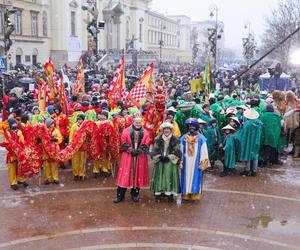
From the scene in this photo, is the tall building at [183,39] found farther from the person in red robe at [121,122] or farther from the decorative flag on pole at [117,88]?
the person in red robe at [121,122]

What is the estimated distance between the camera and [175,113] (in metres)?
11.4

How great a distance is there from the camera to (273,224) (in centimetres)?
744

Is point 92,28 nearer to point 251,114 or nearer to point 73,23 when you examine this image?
point 251,114

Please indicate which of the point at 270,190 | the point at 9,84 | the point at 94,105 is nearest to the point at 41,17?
the point at 9,84

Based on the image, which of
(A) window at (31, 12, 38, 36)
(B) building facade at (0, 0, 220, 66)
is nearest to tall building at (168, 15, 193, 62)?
(B) building facade at (0, 0, 220, 66)

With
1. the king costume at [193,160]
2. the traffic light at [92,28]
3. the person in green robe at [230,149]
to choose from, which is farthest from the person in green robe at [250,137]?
the traffic light at [92,28]

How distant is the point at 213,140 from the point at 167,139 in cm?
273

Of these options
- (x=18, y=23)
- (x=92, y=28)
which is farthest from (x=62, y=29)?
(x=92, y=28)

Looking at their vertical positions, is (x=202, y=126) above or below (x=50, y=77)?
below

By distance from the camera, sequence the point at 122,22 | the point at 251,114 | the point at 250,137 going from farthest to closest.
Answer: the point at 122,22 < the point at 251,114 < the point at 250,137

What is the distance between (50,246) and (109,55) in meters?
41.3

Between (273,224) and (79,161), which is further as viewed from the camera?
(79,161)

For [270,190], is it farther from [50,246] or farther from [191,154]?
[50,246]

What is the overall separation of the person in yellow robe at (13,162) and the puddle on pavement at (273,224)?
15.5 feet
